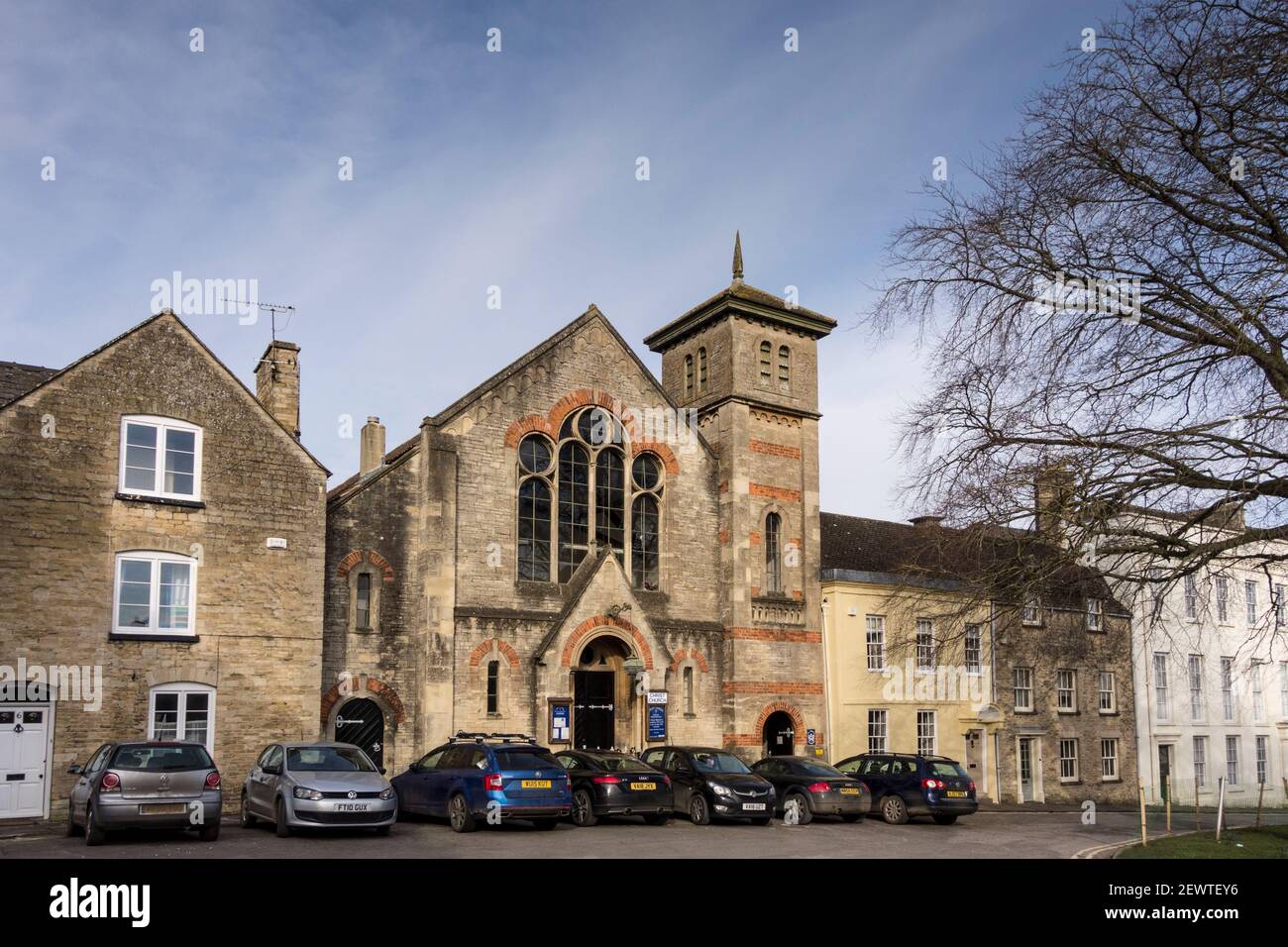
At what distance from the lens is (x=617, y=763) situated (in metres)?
22.8

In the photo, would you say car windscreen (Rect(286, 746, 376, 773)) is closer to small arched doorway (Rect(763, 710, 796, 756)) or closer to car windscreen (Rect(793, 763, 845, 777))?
car windscreen (Rect(793, 763, 845, 777))

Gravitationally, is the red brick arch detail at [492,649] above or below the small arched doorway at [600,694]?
above

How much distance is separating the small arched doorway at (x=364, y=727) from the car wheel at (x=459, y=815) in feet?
23.4

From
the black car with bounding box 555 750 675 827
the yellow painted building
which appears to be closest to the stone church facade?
the yellow painted building

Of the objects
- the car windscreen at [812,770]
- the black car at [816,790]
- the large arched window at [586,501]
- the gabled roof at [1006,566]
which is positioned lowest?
the black car at [816,790]

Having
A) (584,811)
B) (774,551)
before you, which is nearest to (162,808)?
(584,811)

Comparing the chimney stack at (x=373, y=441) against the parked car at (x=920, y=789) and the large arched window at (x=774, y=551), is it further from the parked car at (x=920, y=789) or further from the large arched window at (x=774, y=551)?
the parked car at (x=920, y=789)

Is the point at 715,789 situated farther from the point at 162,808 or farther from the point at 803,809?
the point at 162,808

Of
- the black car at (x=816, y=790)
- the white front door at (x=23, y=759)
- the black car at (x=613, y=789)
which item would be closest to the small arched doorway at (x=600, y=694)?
the black car at (x=816, y=790)

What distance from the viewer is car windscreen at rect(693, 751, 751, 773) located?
23.8 metres

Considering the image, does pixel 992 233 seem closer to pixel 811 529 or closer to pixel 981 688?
pixel 811 529

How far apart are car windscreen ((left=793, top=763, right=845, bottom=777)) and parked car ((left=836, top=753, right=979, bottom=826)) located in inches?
62.8

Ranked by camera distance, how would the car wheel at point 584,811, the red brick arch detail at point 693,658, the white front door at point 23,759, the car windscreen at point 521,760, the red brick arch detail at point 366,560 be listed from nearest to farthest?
the car windscreen at point 521,760, the white front door at point 23,759, the car wheel at point 584,811, the red brick arch detail at point 366,560, the red brick arch detail at point 693,658

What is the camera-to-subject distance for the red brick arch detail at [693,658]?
3119 centimetres
